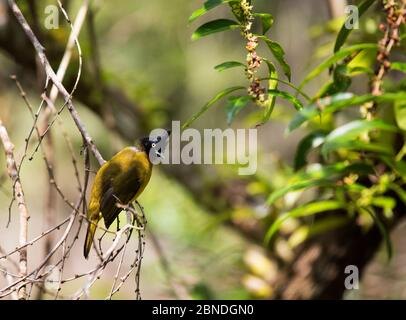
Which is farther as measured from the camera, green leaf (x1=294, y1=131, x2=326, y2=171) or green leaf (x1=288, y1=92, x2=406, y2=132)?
green leaf (x1=294, y1=131, x2=326, y2=171)

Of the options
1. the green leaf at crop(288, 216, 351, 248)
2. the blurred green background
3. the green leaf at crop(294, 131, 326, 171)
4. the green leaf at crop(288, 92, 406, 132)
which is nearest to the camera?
the green leaf at crop(288, 92, 406, 132)

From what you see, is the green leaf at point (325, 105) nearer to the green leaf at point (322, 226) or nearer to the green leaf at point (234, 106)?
the green leaf at point (234, 106)

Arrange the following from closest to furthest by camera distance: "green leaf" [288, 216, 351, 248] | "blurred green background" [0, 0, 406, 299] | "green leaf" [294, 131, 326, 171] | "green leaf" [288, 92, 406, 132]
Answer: "green leaf" [288, 92, 406, 132]
"green leaf" [294, 131, 326, 171]
"green leaf" [288, 216, 351, 248]
"blurred green background" [0, 0, 406, 299]

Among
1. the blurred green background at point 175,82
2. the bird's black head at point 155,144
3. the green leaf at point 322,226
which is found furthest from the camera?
the blurred green background at point 175,82

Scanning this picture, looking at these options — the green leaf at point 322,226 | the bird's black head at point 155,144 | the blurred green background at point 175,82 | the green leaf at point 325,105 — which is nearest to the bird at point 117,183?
the bird's black head at point 155,144

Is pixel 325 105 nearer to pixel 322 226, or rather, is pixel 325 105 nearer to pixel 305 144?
pixel 305 144

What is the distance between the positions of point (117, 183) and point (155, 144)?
0.43ft

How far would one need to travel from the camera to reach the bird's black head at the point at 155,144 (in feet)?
4.75

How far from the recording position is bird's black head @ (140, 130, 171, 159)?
145 centimetres

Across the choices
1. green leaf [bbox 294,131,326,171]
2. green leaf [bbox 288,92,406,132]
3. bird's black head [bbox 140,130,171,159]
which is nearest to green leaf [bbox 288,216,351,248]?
green leaf [bbox 294,131,326,171]

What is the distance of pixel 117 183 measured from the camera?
1496 millimetres

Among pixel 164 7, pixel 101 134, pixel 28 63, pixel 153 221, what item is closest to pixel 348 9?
pixel 28 63

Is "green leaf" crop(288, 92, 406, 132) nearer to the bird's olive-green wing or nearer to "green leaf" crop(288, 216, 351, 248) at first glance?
the bird's olive-green wing
